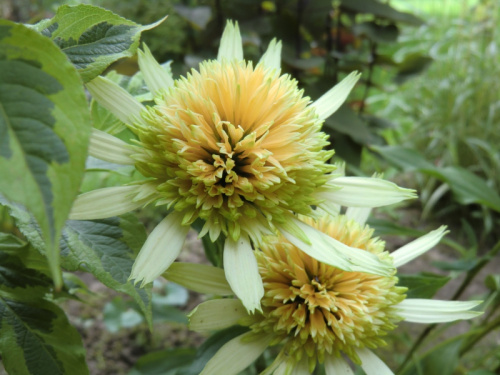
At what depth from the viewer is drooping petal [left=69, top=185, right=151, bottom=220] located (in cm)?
36

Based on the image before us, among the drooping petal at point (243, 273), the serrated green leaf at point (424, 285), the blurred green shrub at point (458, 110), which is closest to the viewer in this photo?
the drooping petal at point (243, 273)

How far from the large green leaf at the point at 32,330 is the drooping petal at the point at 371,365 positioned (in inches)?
10.0

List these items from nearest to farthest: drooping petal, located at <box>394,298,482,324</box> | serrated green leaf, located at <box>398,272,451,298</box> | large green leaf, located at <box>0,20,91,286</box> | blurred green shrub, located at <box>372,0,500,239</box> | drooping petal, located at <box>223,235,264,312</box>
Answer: large green leaf, located at <box>0,20,91,286</box> → drooping petal, located at <box>223,235,264,312</box> → drooping petal, located at <box>394,298,482,324</box> → serrated green leaf, located at <box>398,272,451,298</box> → blurred green shrub, located at <box>372,0,500,239</box>

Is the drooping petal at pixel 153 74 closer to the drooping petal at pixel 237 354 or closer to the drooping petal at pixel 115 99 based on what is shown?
the drooping petal at pixel 115 99

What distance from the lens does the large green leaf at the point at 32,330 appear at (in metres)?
0.44

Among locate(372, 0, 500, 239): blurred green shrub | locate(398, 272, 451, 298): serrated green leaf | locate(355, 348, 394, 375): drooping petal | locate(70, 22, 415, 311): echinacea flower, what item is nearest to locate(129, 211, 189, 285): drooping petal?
locate(70, 22, 415, 311): echinacea flower

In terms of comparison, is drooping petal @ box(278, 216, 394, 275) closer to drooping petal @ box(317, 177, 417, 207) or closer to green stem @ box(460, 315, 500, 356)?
drooping petal @ box(317, 177, 417, 207)

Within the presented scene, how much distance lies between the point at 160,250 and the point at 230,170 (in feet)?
0.26

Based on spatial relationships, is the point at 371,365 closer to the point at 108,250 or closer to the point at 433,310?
the point at 433,310

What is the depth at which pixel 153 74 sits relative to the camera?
44 cm

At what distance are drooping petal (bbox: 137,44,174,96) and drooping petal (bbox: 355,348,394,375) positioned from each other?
0.99ft

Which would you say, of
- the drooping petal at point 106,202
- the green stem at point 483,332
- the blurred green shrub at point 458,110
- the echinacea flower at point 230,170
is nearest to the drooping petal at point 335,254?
the echinacea flower at point 230,170

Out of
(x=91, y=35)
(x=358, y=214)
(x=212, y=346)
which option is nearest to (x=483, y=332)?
(x=358, y=214)

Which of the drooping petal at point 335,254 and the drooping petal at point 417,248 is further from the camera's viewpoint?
the drooping petal at point 417,248
